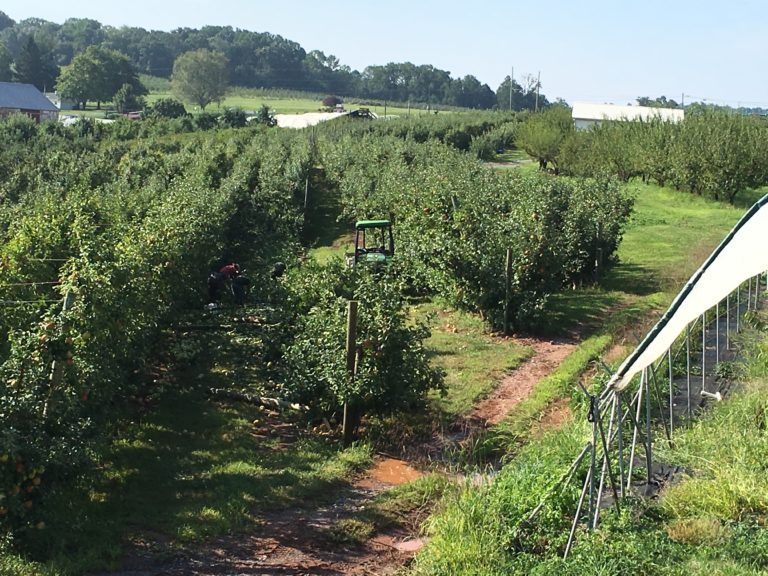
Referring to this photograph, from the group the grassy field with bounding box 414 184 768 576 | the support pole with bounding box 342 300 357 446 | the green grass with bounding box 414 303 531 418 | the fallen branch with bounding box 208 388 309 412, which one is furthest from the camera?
the green grass with bounding box 414 303 531 418

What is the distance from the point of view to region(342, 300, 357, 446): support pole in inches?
424

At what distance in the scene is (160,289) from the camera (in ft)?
42.7

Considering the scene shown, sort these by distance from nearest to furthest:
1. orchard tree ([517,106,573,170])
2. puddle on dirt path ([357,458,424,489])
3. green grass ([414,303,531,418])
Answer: puddle on dirt path ([357,458,424,489]) → green grass ([414,303,531,418]) → orchard tree ([517,106,573,170])

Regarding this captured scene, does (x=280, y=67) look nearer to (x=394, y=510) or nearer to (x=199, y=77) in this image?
(x=199, y=77)

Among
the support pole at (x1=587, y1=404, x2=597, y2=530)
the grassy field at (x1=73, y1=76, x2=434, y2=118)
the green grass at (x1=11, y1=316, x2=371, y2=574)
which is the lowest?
the green grass at (x1=11, y1=316, x2=371, y2=574)

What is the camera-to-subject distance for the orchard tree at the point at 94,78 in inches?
3593

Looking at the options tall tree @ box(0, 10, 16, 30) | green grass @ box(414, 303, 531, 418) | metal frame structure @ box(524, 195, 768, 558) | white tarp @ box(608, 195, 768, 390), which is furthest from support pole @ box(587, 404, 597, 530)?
tall tree @ box(0, 10, 16, 30)

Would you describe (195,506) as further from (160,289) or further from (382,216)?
(382,216)

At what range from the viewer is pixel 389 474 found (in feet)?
33.3

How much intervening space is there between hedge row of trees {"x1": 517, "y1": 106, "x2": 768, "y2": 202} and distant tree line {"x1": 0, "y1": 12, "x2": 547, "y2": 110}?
84350 millimetres

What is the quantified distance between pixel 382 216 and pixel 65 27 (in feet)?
532

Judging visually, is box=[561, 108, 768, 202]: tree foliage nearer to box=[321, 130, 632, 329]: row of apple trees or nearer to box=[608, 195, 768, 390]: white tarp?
box=[321, 130, 632, 329]: row of apple trees

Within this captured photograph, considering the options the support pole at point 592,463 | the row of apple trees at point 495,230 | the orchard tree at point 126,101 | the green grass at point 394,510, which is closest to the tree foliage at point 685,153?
the row of apple trees at point 495,230

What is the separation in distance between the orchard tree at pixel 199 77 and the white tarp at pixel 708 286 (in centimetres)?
9644
